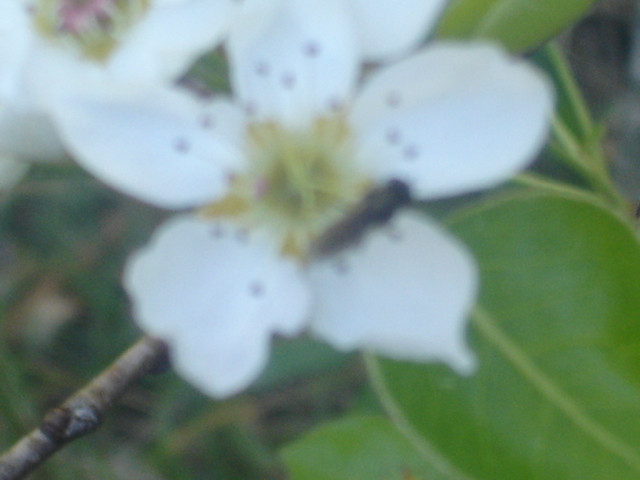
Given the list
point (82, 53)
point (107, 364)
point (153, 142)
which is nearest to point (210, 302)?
point (153, 142)

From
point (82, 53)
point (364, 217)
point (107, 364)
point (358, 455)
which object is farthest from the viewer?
point (107, 364)

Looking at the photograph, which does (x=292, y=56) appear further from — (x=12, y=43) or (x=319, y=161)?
(x=12, y=43)

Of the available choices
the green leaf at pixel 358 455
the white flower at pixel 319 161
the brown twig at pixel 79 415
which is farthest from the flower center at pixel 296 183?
the green leaf at pixel 358 455

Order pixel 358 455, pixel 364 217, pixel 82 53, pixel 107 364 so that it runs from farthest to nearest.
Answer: pixel 107 364 < pixel 358 455 < pixel 82 53 < pixel 364 217

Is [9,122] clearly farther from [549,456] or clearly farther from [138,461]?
[138,461]

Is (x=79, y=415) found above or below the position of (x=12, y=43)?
below

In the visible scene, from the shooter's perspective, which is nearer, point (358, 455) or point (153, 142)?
point (153, 142)

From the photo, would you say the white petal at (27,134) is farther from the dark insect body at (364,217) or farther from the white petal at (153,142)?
the dark insect body at (364,217)
